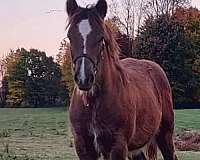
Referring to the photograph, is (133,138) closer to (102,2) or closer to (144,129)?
(144,129)

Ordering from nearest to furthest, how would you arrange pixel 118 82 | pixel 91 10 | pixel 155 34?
pixel 91 10, pixel 118 82, pixel 155 34

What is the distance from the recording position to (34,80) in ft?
192

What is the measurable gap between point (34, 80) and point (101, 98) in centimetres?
5388

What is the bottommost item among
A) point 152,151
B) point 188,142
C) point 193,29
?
point 188,142

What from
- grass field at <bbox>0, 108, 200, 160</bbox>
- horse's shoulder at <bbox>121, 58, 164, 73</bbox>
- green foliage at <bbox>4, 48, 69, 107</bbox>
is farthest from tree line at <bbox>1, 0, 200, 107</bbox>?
horse's shoulder at <bbox>121, 58, 164, 73</bbox>

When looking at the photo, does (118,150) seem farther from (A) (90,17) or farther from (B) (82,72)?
(A) (90,17)

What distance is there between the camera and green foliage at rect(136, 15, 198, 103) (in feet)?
151

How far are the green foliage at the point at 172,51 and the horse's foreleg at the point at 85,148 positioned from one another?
4034 cm

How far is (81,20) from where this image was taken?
4906 mm

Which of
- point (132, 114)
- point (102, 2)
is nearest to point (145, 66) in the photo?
point (132, 114)

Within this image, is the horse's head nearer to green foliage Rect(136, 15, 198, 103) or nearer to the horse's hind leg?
the horse's hind leg

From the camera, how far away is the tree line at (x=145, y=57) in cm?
4641

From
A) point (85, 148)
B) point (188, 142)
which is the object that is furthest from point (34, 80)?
point (85, 148)

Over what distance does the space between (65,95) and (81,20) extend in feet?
168
